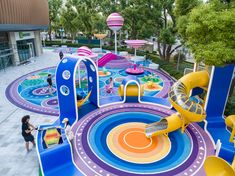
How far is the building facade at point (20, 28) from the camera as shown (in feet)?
64.4

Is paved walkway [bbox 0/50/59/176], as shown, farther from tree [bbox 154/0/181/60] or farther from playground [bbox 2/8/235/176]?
tree [bbox 154/0/181/60]

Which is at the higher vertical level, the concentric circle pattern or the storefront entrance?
the storefront entrance

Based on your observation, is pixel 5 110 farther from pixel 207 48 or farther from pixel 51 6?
pixel 51 6

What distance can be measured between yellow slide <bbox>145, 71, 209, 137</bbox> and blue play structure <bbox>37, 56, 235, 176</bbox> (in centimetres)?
82

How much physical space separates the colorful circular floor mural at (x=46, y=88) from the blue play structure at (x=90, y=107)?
2552mm

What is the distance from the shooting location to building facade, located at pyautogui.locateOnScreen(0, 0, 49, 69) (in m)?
19.6

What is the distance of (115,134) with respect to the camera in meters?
10.3

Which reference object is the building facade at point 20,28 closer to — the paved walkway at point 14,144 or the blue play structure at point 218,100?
the paved walkway at point 14,144

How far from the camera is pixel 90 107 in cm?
1300

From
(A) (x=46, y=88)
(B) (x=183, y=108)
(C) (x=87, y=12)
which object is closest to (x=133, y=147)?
(B) (x=183, y=108)

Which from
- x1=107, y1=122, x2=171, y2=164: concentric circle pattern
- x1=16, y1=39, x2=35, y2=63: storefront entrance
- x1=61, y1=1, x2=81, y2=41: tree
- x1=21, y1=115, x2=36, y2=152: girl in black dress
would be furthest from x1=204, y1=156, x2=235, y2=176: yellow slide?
x1=61, y1=1, x2=81, y2=41: tree

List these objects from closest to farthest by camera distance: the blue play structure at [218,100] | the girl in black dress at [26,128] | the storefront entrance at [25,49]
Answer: the girl in black dress at [26,128], the blue play structure at [218,100], the storefront entrance at [25,49]

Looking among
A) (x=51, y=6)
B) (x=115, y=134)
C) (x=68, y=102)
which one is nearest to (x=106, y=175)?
(x=115, y=134)

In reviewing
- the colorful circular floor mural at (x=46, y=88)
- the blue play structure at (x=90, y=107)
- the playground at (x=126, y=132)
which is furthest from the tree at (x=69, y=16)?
the blue play structure at (x=90, y=107)
